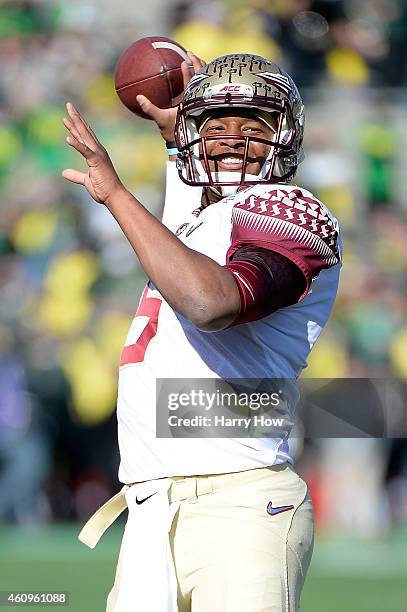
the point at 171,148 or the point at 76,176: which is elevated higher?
the point at 171,148

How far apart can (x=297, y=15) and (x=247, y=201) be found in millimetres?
6093

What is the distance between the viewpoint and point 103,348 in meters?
7.30

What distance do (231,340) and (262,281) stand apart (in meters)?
0.30

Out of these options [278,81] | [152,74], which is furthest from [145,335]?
[152,74]

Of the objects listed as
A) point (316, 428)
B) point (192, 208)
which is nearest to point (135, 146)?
point (316, 428)

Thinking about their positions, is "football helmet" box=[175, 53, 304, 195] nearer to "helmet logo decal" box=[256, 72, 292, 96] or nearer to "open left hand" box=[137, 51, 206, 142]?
"helmet logo decal" box=[256, 72, 292, 96]

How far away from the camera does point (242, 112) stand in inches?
107

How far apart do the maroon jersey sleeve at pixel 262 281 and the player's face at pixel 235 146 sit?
1.47 ft

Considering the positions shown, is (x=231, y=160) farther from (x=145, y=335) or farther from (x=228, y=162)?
(x=145, y=335)

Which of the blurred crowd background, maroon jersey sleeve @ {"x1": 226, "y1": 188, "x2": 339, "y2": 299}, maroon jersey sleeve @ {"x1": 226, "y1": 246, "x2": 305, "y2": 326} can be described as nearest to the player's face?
maroon jersey sleeve @ {"x1": 226, "y1": 188, "x2": 339, "y2": 299}

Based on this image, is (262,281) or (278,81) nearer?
(262,281)

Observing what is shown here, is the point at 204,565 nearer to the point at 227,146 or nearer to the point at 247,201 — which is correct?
the point at 247,201

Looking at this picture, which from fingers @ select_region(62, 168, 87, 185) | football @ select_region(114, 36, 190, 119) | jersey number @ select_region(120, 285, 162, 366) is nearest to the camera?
fingers @ select_region(62, 168, 87, 185)

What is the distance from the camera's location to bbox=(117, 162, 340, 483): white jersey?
7.52 feet
